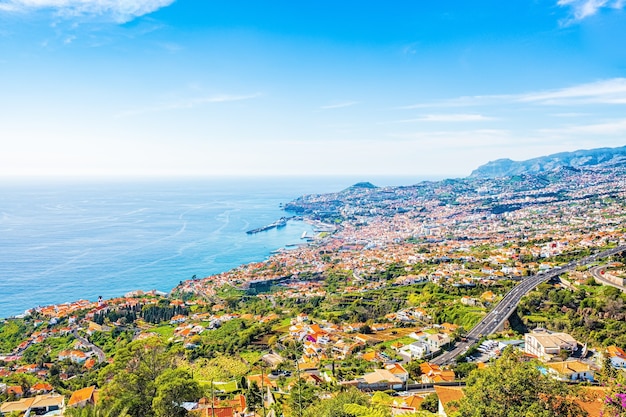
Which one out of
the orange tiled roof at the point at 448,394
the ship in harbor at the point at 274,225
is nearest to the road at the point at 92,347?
the orange tiled roof at the point at 448,394

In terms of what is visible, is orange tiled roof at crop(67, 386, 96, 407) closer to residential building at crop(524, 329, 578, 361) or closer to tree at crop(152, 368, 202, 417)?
tree at crop(152, 368, 202, 417)

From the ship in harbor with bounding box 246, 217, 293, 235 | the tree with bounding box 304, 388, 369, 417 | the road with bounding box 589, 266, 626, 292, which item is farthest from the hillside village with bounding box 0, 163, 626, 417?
the ship in harbor with bounding box 246, 217, 293, 235

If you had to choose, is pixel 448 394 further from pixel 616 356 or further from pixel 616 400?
pixel 616 356

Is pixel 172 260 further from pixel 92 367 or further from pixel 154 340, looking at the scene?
pixel 154 340

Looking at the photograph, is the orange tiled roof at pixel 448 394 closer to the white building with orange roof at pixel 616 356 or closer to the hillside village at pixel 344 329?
the hillside village at pixel 344 329

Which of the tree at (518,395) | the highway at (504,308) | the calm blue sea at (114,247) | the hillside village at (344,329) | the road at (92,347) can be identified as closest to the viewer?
the tree at (518,395)
